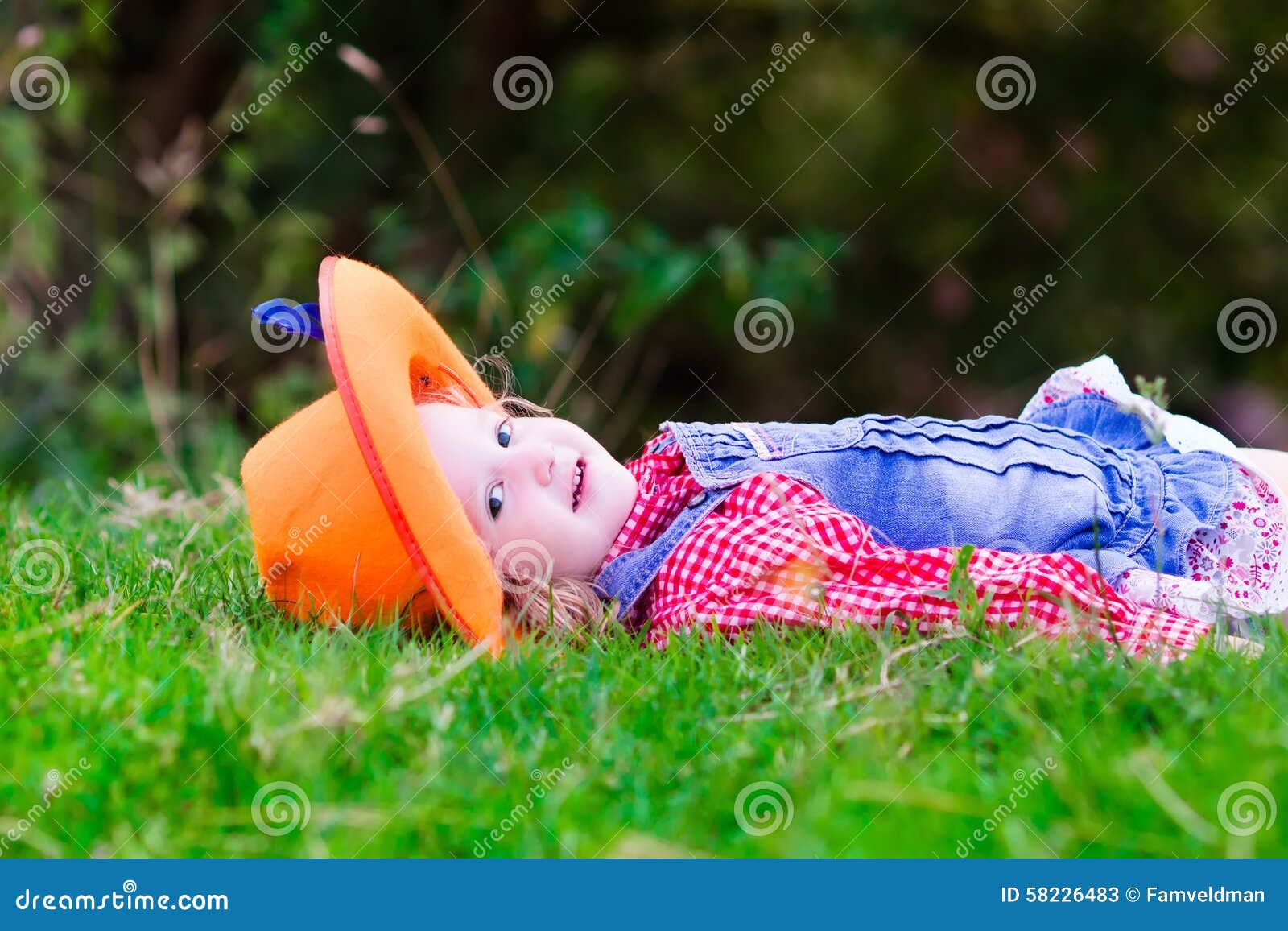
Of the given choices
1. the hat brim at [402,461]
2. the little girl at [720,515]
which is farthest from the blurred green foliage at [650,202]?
the hat brim at [402,461]

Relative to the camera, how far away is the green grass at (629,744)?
119cm

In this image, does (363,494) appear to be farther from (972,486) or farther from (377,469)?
(972,486)

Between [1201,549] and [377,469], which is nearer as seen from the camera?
[377,469]

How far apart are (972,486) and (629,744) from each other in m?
0.94

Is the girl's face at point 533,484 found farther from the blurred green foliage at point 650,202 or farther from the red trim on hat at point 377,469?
the blurred green foliage at point 650,202

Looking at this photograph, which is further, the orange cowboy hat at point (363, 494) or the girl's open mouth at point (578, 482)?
the girl's open mouth at point (578, 482)

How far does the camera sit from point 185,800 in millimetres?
1290

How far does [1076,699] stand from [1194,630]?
16.1 inches

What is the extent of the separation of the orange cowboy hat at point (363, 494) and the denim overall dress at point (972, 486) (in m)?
0.37

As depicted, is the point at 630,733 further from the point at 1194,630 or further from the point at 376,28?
the point at 376,28

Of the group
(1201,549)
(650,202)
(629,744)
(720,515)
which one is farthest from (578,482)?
(650,202)

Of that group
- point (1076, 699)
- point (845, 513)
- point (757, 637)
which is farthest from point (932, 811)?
point (845, 513)

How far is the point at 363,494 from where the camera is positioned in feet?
6.23

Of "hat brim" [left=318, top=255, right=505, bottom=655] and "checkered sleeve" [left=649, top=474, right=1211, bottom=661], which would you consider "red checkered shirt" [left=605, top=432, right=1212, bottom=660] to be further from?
"hat brim" [left=318, top=255, right=505, bottom=655]
